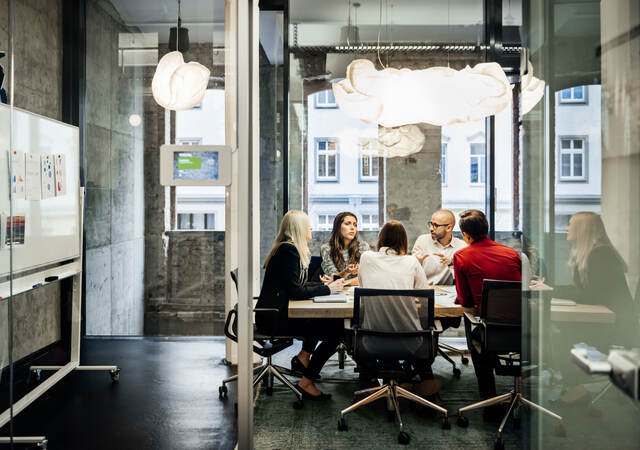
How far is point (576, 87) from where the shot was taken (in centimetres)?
141

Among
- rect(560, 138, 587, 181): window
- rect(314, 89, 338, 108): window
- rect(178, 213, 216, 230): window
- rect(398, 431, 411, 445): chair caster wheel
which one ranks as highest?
rect(314, 89, 338, 108): window

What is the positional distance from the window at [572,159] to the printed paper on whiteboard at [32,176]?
2.16 metres

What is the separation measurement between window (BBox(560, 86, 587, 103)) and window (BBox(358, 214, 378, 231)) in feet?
12.6

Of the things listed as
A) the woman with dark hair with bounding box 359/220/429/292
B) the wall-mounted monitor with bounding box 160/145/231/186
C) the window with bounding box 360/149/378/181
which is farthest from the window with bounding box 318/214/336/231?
the wall-mounted monitor with bounding box 160/145/231/186

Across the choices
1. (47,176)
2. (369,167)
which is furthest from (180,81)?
(369,167)

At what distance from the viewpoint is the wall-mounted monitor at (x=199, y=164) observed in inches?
84.2

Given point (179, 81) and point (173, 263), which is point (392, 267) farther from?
point (179, 81)

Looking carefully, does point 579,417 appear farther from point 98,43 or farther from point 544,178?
point 98,43

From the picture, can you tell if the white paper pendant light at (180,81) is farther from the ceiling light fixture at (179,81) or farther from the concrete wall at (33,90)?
the concrete wall at (33,90)

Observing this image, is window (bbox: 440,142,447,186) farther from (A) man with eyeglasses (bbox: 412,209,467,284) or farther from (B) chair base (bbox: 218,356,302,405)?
(B) chair base (bbox: 218,356,302,405)

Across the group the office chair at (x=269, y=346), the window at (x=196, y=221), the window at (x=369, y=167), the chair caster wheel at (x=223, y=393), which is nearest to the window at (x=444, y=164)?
the window at (x=369, y=167)

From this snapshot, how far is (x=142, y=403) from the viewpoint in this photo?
306cm

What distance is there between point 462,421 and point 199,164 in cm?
224

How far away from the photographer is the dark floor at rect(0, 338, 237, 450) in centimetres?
269
